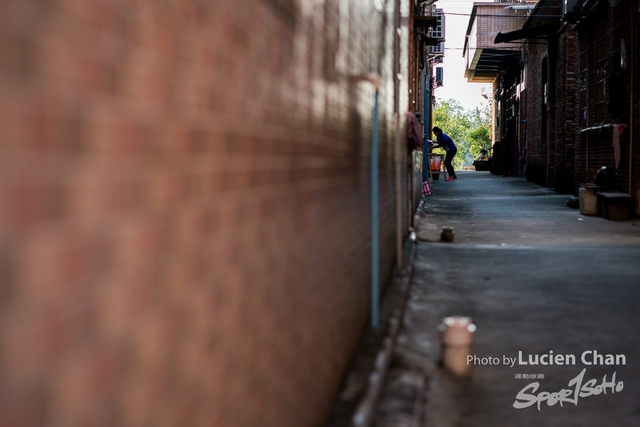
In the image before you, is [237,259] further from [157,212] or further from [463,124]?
[463,124]

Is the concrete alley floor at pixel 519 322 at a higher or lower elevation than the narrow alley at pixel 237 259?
lower

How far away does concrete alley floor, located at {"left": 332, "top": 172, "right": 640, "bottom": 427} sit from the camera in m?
3.70

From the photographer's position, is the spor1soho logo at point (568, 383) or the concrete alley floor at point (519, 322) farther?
the spor1soho logo at point (568, 383)

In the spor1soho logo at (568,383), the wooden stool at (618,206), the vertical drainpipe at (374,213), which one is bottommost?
the spor1soho logo at (568,383)

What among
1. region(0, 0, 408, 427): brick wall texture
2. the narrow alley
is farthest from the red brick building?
region(0, 0, 408, 427): brick wall texture

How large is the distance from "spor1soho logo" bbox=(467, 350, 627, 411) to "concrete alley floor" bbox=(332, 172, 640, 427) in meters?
0.02

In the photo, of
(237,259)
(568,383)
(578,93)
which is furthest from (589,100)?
(237,259)

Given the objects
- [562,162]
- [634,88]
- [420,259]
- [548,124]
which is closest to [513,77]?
[548,124]

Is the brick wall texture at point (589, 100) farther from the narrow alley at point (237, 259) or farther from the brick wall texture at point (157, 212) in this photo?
the brick wall texture at point (157, 212)

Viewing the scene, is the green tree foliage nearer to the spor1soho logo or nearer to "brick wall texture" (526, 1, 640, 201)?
"brick wall texture" (526, 1, 640, 201)

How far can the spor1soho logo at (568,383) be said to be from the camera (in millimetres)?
3865

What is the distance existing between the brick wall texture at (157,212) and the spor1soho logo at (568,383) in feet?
4.61

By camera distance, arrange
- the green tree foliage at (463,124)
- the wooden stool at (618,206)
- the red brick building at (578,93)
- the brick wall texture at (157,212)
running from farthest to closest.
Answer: the green tree foliage at (463,124)
the red brick building at (578,93)
the wooden stool at (618,206)
the brick wall texture at (157,212)

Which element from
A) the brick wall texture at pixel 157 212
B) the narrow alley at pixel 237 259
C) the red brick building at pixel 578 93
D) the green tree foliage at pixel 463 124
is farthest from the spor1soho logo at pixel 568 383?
the green tree foliage at pixel 463 124
